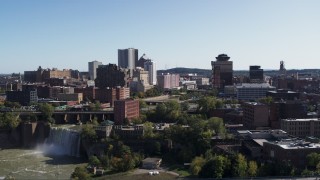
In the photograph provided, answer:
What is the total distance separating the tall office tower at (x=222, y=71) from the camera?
380 feet

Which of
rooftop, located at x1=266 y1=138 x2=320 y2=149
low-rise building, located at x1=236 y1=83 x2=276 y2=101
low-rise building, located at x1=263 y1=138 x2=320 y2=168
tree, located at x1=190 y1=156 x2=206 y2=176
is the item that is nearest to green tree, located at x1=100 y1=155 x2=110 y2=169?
tree, located at x1=190 y1=156 x2=206 y2=176

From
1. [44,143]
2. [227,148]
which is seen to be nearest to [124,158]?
[227,148]

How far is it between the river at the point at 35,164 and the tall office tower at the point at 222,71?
2658 inches

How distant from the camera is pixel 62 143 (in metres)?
56.8

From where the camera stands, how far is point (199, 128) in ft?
160

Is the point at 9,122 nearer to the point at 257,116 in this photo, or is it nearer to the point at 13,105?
the point at 13,105

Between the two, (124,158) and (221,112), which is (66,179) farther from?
(221,112)

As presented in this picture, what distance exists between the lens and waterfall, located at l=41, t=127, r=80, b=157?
5420cm

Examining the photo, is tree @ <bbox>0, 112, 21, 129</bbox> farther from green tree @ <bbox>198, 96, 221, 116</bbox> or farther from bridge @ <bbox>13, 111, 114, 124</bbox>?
green tree @ <bbox>198, 96, 221, 116</bbox>

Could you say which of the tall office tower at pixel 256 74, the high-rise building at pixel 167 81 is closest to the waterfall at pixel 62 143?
the tall office tower at pixel 256 74

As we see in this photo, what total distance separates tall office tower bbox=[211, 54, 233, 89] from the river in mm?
67518

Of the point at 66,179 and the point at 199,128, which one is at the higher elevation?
the point at 199,128

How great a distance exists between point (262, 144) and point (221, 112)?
2444 centimetres

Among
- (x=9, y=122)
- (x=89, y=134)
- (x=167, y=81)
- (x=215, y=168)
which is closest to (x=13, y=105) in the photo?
(x=9, y=122)
